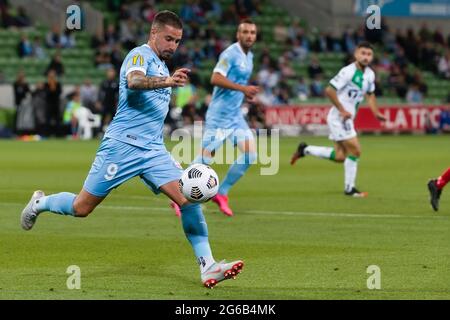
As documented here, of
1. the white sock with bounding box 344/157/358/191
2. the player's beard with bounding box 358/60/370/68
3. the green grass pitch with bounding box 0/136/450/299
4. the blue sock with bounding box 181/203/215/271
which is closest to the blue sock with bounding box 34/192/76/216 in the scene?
the green grass pitch with bounding box 0/136/450/299

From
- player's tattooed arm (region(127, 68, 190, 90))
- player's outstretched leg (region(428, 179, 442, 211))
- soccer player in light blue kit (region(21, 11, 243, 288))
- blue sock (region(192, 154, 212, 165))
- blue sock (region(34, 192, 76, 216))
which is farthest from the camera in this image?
blue sock (region(192, 154, 212, 165))

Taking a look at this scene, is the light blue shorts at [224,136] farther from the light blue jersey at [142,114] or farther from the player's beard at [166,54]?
the player's beard at [166,54]

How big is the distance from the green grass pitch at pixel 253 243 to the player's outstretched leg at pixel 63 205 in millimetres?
433

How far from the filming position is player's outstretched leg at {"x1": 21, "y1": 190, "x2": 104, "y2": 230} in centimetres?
1020

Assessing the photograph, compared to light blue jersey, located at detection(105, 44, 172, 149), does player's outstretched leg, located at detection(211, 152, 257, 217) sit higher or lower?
lower

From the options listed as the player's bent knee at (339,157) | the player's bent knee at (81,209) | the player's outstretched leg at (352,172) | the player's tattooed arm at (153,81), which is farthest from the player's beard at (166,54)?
the player's bent knee at (339,157)

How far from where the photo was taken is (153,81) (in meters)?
9.42

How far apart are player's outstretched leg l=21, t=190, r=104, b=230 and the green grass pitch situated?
433 mm

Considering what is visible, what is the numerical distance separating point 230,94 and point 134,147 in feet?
20.2

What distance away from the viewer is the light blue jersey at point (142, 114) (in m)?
9.94

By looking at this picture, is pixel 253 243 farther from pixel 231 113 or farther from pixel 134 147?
pixel 231 113

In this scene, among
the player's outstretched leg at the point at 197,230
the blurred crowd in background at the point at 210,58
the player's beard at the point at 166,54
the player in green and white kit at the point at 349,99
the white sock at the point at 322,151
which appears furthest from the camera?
the blurred crowd in background at the point at 210,58

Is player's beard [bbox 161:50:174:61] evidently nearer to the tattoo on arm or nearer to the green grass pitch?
the tattoo on arm

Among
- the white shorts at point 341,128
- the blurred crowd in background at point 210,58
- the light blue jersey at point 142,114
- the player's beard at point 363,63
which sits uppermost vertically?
the light blue jersey at point 142,114
